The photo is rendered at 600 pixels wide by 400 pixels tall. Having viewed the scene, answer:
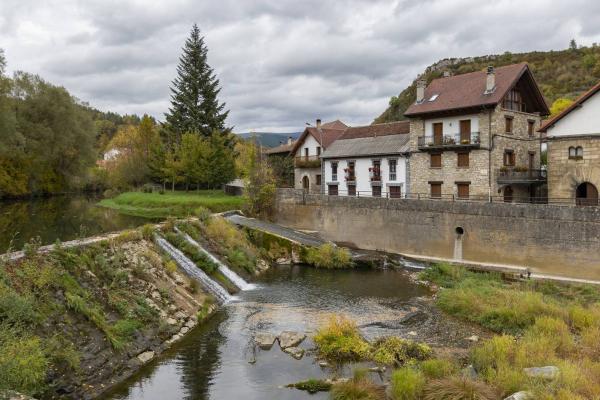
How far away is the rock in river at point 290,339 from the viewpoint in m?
15.7

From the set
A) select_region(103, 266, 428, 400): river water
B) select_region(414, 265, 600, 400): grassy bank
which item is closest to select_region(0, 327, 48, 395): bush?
select_region(103, 266, 428, 400): river water

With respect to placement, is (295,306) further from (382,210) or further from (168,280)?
(382,210)

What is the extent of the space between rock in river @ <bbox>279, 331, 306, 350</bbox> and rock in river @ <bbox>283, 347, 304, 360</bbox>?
187mm

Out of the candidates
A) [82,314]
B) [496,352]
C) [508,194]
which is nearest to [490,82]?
[508,194]

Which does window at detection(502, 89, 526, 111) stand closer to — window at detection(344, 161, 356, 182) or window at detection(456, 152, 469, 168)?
window at detection(456, 152, 469, 168)

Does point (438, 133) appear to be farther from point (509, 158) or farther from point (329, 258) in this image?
point (329, 258)

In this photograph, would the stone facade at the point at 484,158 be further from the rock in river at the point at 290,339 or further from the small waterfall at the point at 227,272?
the rock in river at the point at 290,339

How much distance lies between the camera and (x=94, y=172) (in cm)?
7581

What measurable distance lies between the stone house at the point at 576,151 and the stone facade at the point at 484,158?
13.1 feet

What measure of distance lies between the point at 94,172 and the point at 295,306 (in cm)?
6465

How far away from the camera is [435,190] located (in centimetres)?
3553

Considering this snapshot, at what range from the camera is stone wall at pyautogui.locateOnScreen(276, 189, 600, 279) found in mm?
24359

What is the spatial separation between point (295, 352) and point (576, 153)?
21944mm

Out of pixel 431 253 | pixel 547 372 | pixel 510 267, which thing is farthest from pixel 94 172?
pixel 547 372
